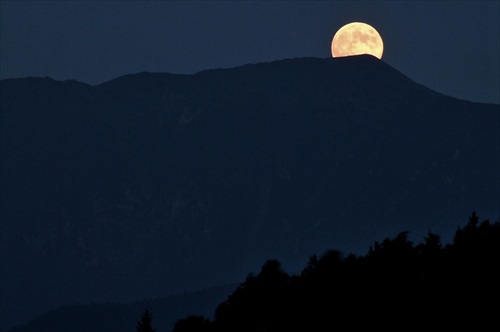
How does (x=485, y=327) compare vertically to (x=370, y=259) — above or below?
below

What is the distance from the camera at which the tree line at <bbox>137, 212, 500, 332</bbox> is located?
97.5 metres

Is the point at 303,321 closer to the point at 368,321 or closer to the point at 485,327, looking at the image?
the point at 368,321

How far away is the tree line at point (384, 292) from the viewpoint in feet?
320

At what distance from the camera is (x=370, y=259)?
114562 mm

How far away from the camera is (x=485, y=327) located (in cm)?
9006

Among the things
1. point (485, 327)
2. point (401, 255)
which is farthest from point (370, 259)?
point (485, 327)

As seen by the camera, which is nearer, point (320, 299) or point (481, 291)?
point (481, 291)

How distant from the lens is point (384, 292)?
104938 mm

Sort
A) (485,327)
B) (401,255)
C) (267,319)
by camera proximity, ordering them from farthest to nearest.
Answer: (401,255) < (267,319) < (485,327)

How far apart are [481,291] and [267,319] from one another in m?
15.0

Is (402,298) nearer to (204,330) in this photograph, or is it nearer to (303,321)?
(303,321)

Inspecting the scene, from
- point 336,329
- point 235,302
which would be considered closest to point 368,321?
point 336,329

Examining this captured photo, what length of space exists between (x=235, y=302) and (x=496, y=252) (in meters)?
18.1

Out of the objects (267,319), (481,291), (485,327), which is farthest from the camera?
(267,319)
